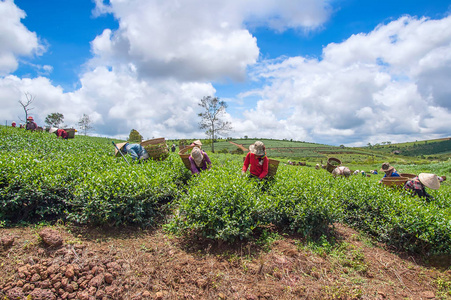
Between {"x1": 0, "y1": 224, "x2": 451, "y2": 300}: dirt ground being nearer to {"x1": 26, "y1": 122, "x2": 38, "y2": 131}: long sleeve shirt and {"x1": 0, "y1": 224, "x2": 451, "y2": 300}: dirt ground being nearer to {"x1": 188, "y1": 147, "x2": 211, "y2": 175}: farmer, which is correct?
{"x1": 188, "y1": 147, "x2": 211, "y2": 175}: farmer

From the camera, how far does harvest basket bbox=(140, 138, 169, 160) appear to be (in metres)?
8.14

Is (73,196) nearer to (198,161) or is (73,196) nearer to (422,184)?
(198,161)

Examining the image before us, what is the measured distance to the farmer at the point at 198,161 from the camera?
20.4 feet

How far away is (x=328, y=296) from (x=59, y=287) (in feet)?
11.7

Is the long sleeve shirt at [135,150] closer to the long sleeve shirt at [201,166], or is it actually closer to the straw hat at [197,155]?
the long sleeve shirt at [201,166]

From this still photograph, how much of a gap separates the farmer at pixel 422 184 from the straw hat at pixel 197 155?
558cm

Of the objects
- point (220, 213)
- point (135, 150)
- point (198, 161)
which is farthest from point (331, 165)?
point (135, 150)

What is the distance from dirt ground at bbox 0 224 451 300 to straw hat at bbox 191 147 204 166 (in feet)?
7.74

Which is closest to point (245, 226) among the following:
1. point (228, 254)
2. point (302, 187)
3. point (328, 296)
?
point (228, 254)

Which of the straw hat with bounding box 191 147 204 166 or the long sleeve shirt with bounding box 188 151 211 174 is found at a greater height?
the straw hat with bounding box 191 147 204 166

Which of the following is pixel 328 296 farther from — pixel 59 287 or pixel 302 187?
pixel 59 287

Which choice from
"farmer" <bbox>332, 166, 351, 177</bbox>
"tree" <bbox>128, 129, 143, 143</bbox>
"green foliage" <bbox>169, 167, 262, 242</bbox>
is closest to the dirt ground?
"green foliage" <bbox>169, 167, 262, 242</bbox>

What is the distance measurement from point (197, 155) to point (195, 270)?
317 cm

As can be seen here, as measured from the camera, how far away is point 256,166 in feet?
19.5
